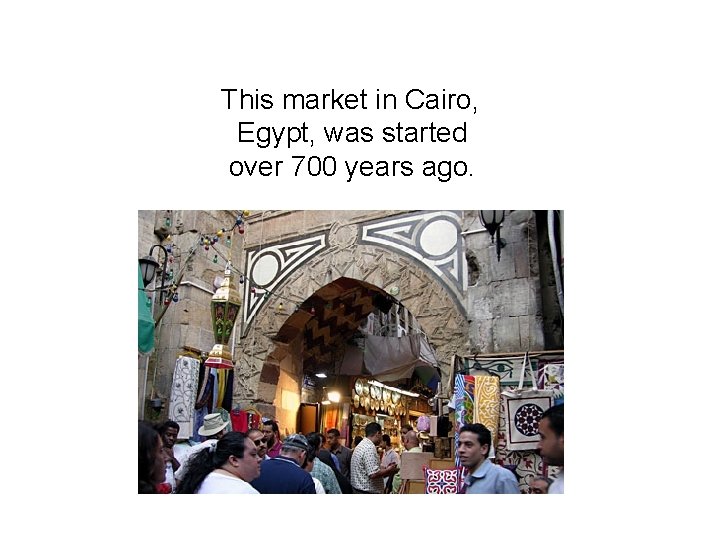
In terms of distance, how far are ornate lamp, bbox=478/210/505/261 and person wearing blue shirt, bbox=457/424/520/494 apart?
A: 69.3 inches

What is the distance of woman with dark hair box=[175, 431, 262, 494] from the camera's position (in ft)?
12.3

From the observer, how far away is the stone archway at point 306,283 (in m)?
6.77

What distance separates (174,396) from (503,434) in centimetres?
322

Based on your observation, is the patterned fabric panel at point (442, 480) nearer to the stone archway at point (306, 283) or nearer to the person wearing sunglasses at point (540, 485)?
the person wearing sunglasses at point (540, 485)

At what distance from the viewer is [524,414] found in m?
4.75

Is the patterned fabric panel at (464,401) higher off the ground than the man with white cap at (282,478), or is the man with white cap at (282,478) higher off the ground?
the patterned fabric panel at (464,401)

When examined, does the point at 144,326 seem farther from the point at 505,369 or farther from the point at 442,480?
the point at 505,369

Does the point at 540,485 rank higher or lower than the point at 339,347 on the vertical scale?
lower

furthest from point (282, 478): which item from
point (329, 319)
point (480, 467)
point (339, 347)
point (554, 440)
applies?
point (339, 347)

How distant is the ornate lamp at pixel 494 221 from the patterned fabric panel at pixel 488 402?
Result: 119cm

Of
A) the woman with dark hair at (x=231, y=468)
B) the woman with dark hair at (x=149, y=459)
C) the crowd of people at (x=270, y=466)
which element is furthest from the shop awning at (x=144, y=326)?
the woman with dark hair at (x=231, y=468)

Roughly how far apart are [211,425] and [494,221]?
329 centimetres

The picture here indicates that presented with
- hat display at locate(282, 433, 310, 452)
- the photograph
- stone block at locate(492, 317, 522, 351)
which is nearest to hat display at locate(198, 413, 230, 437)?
the photograph

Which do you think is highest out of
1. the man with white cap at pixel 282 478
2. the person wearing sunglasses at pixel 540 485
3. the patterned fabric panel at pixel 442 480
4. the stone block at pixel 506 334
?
the stone block at pixel 506 334
